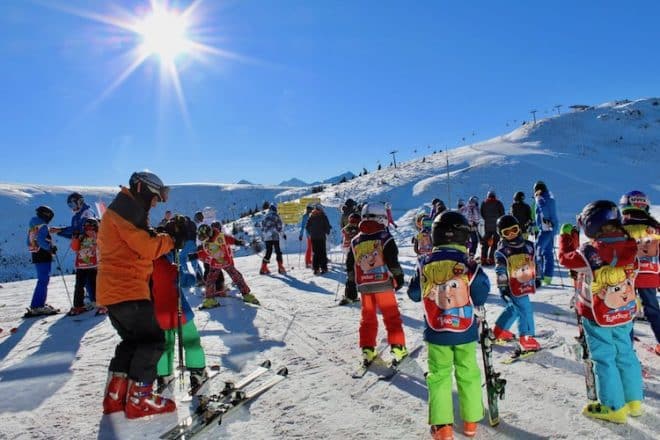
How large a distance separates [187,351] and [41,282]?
580 cm

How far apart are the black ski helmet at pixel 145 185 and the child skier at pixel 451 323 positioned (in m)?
2.44

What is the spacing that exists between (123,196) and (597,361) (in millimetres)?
4079

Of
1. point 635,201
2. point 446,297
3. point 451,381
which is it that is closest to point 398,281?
point 446,297

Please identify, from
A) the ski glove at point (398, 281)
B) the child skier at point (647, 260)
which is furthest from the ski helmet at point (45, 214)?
the child skier at point (647, 260)

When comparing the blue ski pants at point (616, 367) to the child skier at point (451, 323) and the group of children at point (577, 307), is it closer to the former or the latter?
the group of children at point (577, 307)

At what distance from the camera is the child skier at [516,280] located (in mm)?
4777

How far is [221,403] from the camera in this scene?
12.9 feet

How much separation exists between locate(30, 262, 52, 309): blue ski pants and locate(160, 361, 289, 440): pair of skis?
19.1ft

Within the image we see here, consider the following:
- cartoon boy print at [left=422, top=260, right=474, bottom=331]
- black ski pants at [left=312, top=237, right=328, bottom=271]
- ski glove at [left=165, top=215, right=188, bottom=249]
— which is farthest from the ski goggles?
black ski pants at [left=312, top=237, right=328, bottom=271]

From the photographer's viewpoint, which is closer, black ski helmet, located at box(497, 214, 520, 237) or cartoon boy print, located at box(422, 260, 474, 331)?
cartoon boy print, located at box(422, 260, 474, 331)

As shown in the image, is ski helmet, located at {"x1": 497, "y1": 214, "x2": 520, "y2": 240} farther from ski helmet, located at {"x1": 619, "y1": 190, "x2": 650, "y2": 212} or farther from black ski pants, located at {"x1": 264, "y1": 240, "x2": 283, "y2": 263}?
black ski pants, located at {"x1": 264, "y1": 240, "x2": 283, "y2": 263}

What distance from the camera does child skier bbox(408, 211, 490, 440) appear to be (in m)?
3.15

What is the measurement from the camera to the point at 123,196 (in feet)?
12.2

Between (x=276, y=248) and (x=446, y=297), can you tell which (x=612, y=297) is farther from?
(x=276, y=248)
